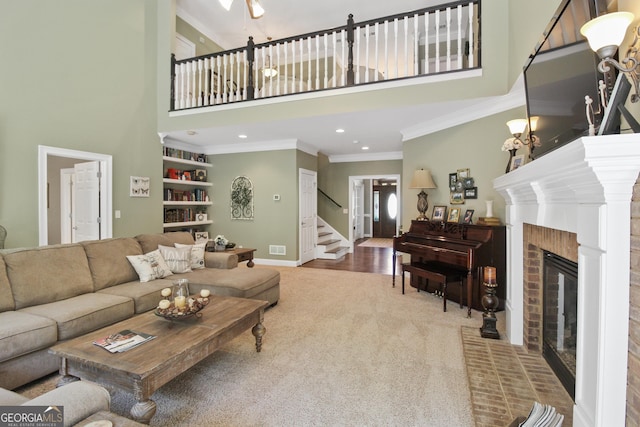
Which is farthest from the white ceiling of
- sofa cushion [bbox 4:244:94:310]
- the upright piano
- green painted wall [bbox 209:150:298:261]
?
sofa cushion [bbox 4:244:94:310]

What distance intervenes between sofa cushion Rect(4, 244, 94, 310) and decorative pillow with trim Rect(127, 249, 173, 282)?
1.40ft

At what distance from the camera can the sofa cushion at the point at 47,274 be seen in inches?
96.7

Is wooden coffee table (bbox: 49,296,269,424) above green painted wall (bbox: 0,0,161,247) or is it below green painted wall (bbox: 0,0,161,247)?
below

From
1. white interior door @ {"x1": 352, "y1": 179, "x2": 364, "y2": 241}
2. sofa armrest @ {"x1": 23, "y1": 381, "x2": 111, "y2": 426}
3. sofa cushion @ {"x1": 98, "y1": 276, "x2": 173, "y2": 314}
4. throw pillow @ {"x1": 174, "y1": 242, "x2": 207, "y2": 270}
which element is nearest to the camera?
→ sofa armrest @ {"x1": 23, "y1": 381, "x2": 111, "y2": 426}

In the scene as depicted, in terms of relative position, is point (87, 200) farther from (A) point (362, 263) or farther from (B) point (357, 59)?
(A) point (362, 263)

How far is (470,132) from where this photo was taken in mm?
4109

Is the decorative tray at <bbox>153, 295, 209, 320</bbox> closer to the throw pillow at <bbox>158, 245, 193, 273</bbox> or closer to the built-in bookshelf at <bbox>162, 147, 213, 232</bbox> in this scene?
the throw pillow at <bbox>158, 245, 193, 273</bbox>

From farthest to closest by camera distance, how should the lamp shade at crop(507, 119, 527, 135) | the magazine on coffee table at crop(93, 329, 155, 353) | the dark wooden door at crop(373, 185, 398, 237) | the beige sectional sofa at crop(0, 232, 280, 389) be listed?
the dark wooden door at crop(373, 185, 398, 237), the lamp shade at crop(507, 119, 527, 135), the beige sectional sofa at crop(0, 232, 280, 389), the magazine on coffee table at crop(93, 329, 155, 353)

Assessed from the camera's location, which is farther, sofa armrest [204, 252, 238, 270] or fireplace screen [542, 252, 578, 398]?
sofa armrest [204, 252, 238, 270]

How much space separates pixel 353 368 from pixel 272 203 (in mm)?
4414

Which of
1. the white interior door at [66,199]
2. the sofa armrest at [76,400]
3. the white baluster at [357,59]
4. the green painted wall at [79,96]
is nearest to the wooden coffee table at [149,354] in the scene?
the sofa armrest at [76,400]

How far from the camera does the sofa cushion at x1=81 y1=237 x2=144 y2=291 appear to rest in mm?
3005

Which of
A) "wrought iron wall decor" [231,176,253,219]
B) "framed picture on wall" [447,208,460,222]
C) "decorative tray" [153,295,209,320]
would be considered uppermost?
→ "wrought iron wall decor" [231,176,253,219]

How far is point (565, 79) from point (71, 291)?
408 centimetres
